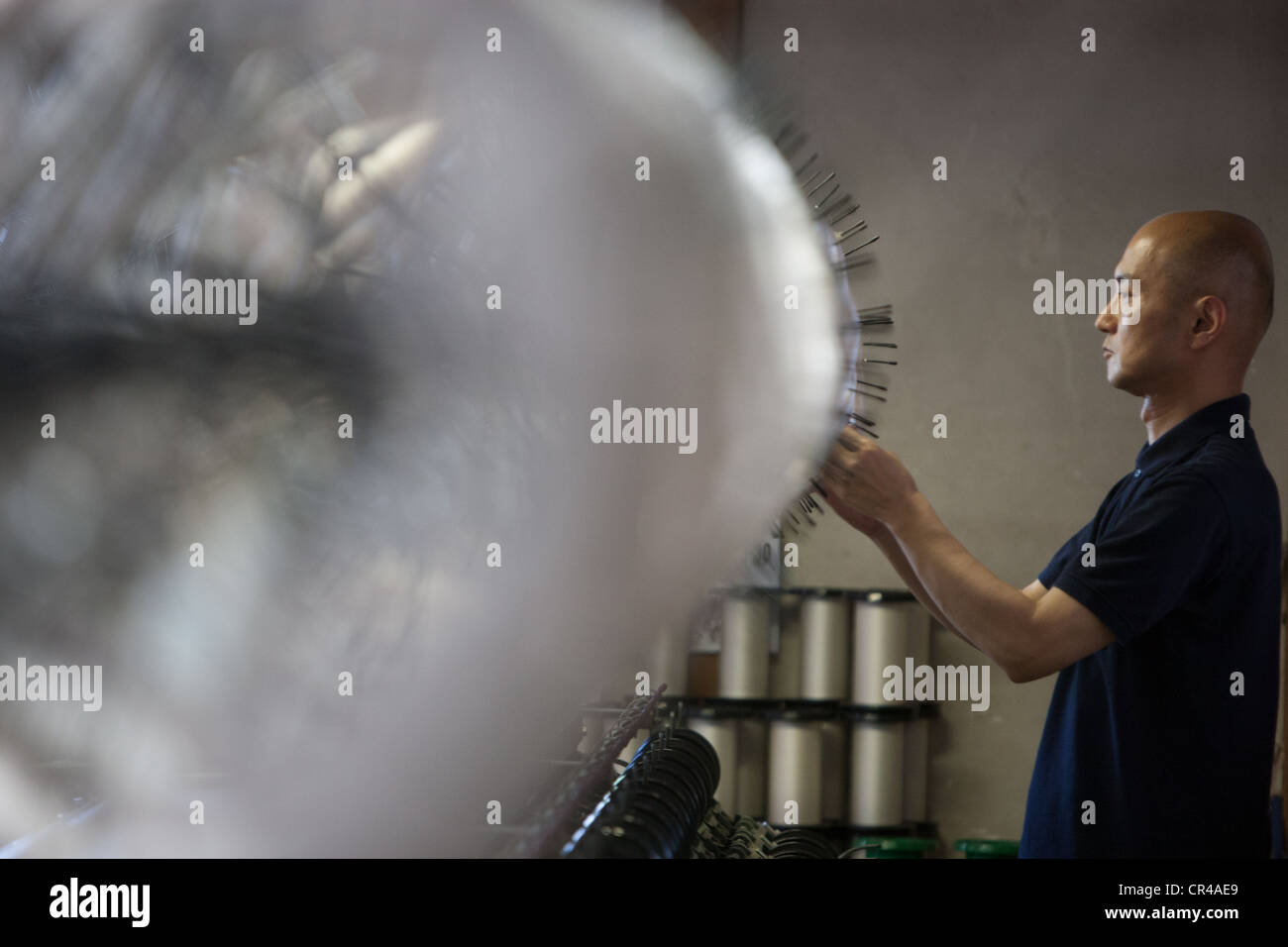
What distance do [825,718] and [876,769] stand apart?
15 cm

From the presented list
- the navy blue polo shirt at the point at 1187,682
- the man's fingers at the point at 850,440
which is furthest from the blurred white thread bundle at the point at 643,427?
the navy blue polo shirt at the point at 1187,682

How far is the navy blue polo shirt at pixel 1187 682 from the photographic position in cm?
92

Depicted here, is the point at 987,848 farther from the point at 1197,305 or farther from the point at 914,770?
the point at 1197,305

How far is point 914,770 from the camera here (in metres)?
2.50

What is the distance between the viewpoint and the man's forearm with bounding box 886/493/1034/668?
3.01 ft

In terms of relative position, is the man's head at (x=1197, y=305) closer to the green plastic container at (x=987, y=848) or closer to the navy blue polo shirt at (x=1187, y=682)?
the navy blue polo shirt at (x=1187, y=682)

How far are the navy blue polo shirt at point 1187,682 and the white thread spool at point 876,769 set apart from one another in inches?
56.5

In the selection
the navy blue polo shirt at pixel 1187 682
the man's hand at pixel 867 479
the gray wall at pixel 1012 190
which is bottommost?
the navy blue polo shirt at pixel 1187 682

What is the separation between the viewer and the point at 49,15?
2.24 ft

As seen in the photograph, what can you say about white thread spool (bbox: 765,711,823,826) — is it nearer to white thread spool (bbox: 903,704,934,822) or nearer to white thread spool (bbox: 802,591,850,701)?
white thread spool (bbox: 802,591,850,701)

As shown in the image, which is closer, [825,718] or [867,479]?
[867,479]

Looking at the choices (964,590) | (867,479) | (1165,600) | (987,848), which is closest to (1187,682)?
(1165,600)

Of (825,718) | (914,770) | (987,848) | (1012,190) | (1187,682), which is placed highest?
(1012,190)
